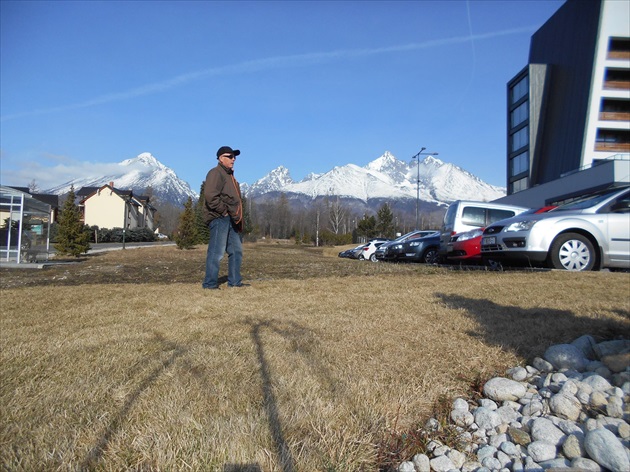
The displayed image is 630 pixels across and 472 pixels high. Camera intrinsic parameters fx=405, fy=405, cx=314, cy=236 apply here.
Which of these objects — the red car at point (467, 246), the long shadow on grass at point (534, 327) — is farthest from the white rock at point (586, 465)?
the red car at point (467, 246)

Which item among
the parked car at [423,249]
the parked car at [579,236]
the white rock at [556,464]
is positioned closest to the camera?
the white rock at [556,464]

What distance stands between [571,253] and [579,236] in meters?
0.30

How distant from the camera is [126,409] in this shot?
1.70 m

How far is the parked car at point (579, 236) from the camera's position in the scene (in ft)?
20.6

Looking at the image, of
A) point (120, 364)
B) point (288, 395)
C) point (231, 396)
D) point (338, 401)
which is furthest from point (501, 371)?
point (120, 364)

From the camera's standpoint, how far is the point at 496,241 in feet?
23.9

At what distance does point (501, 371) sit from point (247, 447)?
5.31 feet

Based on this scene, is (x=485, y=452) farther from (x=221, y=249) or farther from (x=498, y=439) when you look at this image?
(x=221, y=249)

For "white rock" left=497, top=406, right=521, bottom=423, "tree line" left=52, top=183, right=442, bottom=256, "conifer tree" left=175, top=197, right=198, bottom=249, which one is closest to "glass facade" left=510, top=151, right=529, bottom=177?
"tree line" left=52, top=183, right=442, bottom=256

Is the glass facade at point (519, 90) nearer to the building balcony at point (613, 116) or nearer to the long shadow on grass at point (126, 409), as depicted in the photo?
the building balcony at point (613, 116)

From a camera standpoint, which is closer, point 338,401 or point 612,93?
point 338,401

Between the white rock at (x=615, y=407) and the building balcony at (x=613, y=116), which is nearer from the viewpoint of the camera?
the white rock at (x=615, y=407)

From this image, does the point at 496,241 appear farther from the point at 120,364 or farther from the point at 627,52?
the point at 627,52

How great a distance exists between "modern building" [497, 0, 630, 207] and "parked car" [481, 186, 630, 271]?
20748mm
